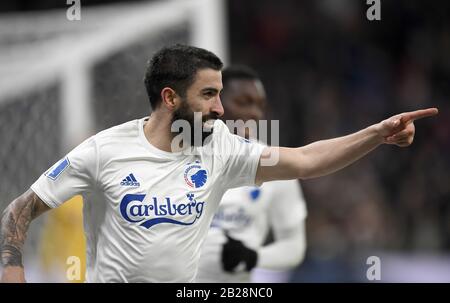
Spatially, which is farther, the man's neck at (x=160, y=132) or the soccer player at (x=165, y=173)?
the man's neck at (x=160, y=132)

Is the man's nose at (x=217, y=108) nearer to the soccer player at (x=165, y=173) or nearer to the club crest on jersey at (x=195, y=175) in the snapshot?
the soccer player at (x=165, y=173)

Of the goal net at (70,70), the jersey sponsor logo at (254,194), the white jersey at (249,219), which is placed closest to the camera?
the white jersey at (249,219)

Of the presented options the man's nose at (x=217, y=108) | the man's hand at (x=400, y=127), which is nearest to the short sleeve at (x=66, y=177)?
the man's nose at (x=217, y=108)

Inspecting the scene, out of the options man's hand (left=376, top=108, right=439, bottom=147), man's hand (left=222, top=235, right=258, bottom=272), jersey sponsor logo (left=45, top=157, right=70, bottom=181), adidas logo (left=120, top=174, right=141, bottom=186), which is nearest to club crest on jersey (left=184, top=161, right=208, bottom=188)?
adidas logo (left=120, top=174, right=141, bottom=186)

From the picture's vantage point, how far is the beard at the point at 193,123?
3.62 m

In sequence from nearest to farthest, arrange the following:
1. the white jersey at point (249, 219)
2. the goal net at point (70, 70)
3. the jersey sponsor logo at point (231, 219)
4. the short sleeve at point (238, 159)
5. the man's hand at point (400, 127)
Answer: the man's hand at point (400, 127) → the short sleeve at point (238, 159) → the white jersey at point (249, 219) → the jersey sponsor logo at point (231, 219) → the goal net at point (70, 70)

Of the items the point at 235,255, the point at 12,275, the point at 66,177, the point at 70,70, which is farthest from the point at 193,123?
the point at 70,70

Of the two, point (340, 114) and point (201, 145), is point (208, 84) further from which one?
point (340, 114)

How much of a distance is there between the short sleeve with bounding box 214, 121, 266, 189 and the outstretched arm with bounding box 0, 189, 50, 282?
0.82 meters

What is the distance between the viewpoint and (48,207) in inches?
140

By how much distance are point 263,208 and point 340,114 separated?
568 cm

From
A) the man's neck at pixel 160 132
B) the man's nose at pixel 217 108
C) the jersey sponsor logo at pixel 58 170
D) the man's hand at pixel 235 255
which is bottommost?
the man's hand at pixel 235 255

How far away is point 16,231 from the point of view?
11.3ft

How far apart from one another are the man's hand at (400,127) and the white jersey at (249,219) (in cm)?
158
